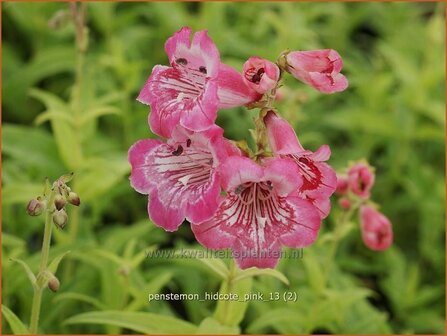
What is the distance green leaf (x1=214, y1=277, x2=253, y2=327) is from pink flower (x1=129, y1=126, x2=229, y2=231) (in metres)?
0.66

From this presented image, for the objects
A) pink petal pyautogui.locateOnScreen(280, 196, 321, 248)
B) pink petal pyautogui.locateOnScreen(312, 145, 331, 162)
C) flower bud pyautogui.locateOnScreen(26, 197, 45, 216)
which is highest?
pink petal pyautogui.locateOnScreen(312, 145, 331, 162)

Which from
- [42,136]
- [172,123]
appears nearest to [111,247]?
[42,136]

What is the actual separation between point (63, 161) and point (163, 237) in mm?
755

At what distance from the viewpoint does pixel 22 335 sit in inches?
108

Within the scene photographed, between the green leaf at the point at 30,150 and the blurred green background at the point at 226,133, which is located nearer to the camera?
the blurred green background at the point at 226,133

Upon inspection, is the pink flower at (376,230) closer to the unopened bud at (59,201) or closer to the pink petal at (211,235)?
the pink petal at (211,235)

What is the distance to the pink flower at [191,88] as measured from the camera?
2.24m

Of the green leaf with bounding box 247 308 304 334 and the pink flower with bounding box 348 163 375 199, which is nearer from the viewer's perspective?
the pink flower with bounding box 348 163 375 199

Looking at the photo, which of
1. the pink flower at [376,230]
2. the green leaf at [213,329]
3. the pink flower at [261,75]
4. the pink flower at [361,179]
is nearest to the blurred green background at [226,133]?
the green leaf at [213,329]

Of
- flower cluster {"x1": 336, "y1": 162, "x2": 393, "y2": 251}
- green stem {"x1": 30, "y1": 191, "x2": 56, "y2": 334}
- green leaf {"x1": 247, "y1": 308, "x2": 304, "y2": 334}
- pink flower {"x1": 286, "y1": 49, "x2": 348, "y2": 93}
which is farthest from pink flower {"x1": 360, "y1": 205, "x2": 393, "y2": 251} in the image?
green stem {"x1": 30, "y1": 191, "x2": 56, "y2": 334}

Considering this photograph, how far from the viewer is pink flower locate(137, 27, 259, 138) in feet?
7.34

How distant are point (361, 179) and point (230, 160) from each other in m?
1.08

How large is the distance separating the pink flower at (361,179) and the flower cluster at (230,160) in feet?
2.36

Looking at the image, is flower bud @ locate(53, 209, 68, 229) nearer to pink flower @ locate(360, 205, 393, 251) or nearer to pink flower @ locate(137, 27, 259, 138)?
pink flower @ locate(137, 27, 259, 138)
